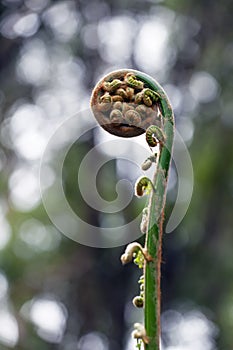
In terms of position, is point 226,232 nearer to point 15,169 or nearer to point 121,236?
point 121,236

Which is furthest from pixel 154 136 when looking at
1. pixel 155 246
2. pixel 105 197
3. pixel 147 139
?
pixel 105 197

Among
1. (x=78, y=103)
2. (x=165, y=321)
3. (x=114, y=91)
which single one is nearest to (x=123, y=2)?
(x=78, y=103)

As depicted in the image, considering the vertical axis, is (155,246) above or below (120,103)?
below

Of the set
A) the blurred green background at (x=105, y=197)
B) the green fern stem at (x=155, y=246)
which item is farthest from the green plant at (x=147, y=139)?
the blurred green background at (x=105, y=197)

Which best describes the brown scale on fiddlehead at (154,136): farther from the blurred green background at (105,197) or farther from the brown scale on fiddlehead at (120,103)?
the blurred green background at (105,197)

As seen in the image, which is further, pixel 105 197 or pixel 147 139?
pixel 105 197

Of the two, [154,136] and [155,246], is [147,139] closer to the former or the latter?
[154,136]

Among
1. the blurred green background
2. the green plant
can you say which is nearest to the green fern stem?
the green plant

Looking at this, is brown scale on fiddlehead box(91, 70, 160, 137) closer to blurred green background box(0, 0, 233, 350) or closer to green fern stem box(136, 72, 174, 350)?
green fern stem box(136, 72, 174, 350)
